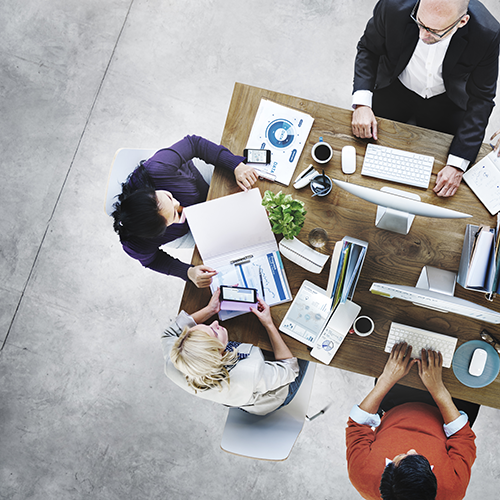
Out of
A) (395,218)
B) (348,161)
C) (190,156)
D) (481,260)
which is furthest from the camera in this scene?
(190,156)

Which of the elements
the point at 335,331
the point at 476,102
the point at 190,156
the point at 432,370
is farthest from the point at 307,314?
the point at 476,102

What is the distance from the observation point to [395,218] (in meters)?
1.57

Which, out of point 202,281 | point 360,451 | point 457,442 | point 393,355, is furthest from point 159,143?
point 457,442

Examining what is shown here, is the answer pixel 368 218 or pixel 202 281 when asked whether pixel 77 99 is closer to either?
pixel 202 281

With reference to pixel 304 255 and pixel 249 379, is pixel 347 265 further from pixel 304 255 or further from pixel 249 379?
pixel 249 379

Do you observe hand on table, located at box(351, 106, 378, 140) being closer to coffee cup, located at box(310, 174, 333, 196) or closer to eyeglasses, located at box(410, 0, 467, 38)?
coffee cup, located at box(310, 174, 333, 196)

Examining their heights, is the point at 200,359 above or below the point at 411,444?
above

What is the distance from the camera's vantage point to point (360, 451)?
166 centimetres

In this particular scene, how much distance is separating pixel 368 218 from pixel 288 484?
1.83 meters

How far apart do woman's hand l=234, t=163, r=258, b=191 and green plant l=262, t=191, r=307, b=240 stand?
183 mm

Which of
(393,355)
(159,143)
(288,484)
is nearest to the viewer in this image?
(393,355)

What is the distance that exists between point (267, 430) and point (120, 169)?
56.8 inches

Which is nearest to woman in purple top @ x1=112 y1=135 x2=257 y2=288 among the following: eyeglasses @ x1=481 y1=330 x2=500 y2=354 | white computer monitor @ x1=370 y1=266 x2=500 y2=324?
white computer monitor @ x1=370 y1=266 x2=500 y2=324

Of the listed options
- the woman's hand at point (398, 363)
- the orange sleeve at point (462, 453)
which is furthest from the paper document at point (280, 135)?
the orange sleeve at point (462, 453)
